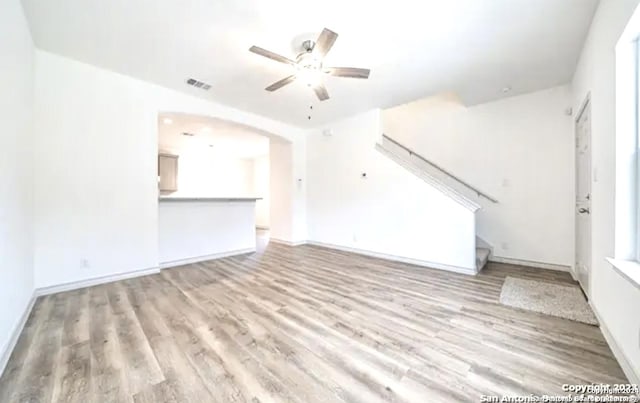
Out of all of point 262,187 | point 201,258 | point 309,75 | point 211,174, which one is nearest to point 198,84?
point 309,75

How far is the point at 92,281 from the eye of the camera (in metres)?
3.25

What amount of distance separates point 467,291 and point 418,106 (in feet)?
12.5

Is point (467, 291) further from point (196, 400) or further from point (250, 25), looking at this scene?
point (250, 25)

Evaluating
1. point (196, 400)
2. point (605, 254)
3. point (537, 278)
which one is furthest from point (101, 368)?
point (537, 278)

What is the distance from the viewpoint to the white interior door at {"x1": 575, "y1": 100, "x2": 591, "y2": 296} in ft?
9.10

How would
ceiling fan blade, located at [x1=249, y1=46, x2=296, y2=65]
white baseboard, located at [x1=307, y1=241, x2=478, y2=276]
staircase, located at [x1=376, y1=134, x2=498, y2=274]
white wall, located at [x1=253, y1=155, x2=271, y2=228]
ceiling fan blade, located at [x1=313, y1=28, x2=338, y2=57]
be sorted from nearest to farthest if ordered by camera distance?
1. ceiling fan blade, located at [x1=313, y1=28, x2=338, y2=57]
2. ceiling fan blade, located at [x1=249, y1=46, x2=296, y2=65]
3. white baseboard, located at [x1=307, y1=241, x2=478, y2=276]
4. staircase, located at [x1=376, y1=134, x2=498, y2=274]
5. white wall, located at [x1=253, y1=155, x2=271, y2=228]

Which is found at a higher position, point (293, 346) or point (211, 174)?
point (211, 174)

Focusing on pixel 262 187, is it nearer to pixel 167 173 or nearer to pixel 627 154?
pixel 167 173

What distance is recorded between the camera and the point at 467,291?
3.04 m

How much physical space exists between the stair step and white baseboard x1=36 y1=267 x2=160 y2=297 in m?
4.70

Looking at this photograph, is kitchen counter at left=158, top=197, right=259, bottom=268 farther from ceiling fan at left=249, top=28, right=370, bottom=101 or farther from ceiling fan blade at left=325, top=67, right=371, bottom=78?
ceiling fan blade at left=325, top=67, right=371, bottom=78

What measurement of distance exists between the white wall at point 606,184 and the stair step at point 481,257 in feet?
4.52

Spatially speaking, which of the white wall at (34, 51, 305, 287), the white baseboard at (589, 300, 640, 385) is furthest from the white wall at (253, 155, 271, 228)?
the white baseboard at (589, 300, 640, 385)

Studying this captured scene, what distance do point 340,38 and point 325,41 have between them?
448 millimetres
